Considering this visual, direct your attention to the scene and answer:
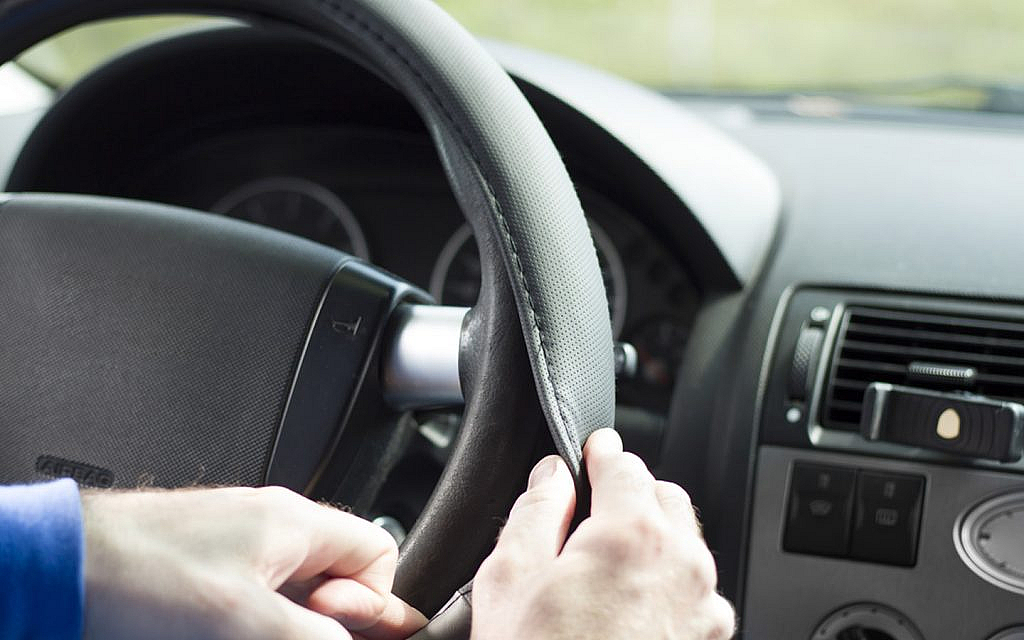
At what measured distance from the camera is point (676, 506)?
85 cm

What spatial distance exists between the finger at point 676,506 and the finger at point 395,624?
194mm

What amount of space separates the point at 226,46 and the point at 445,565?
84 cm

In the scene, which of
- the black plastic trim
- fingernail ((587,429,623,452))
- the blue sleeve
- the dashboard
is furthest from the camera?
the dashboard

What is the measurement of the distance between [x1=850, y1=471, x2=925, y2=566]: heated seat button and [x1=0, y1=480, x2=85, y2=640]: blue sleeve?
0.89 m

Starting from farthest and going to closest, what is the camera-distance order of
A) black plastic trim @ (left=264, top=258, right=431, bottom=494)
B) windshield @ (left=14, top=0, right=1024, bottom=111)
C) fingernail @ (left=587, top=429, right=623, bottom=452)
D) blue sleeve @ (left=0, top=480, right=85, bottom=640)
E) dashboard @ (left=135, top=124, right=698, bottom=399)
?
windshield @ (left=14, top=0, right=1024, bottom=111)
dashboard @ (left=135, top=124, right=698, bottom=399)
black plastic trim @ (left=264, top=258, right=431, bottom=494)
fingernail @ (left=587, top=429, right=623, bottom=452)
blue sleeve @ (left=0, top=480, right=85, bottom=640)

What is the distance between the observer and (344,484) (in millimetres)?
1165

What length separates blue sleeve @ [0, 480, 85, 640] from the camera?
2.27 ft

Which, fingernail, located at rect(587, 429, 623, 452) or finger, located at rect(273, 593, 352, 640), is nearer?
finger, located at rect(273, 593, 352, 640)

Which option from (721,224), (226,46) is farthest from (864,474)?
(226,46)

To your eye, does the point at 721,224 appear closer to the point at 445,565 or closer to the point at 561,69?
the point at 561,69

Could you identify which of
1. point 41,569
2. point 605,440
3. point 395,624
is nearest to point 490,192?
point 605,440

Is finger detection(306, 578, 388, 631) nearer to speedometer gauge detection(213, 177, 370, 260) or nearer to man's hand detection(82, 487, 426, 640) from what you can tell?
man's hand detection(82, 487, 426, 640)

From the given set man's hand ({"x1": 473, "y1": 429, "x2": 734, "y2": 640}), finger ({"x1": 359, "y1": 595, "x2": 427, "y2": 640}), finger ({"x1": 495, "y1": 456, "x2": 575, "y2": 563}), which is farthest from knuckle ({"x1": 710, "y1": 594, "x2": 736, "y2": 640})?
finger ({"x1": 359, "y1": 595, "x2": 427, "y2": 640})

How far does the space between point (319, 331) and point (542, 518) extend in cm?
40
